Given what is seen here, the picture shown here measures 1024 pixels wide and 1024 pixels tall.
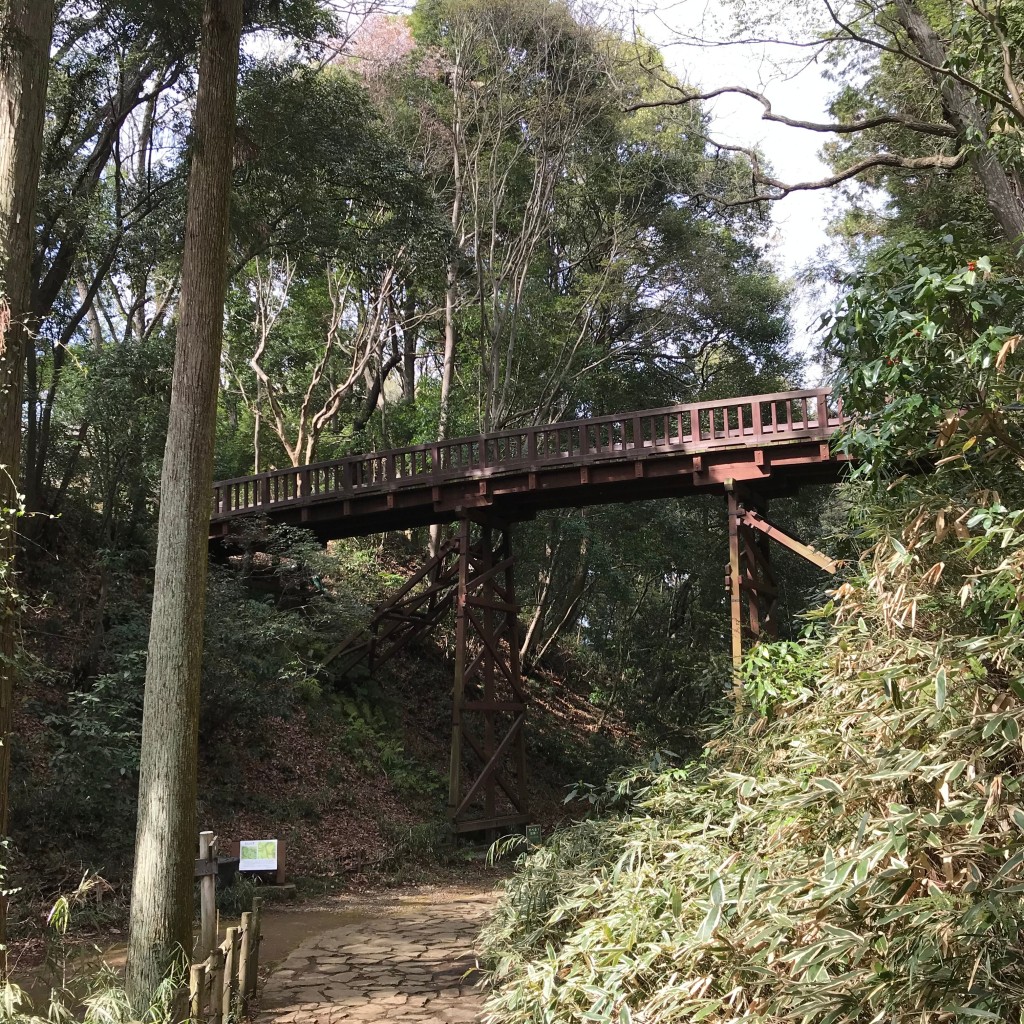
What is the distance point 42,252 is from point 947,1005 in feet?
40.7

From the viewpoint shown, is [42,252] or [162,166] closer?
[42,252]

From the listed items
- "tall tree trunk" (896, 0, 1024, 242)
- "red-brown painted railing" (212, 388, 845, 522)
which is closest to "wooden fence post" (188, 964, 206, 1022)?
"tall tree trunk" (896, 0, 1024, 242)

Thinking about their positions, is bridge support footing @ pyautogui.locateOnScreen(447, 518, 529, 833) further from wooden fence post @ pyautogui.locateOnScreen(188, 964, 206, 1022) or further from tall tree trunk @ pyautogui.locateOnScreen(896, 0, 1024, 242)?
tall tree trunk @ pyautogui.locateOnScreen(896, 0, 1024, 242)

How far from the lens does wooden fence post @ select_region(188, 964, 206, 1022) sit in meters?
4.47

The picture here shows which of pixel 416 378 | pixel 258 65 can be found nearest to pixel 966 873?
pixel 258 65

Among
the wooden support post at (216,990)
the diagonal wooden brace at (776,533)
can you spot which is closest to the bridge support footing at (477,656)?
the diagonal wooden brace at (776,533)

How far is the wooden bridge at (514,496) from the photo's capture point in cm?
1252

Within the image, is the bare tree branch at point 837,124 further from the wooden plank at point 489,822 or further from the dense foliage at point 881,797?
the wooden plank at point 489,822

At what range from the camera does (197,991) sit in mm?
4535

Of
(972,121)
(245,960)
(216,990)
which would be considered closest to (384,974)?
(245,960)

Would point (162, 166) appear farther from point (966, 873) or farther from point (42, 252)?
point (966, 873)

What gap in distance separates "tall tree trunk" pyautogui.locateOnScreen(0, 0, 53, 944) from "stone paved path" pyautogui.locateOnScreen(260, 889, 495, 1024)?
2.18 metres

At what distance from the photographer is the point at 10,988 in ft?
14.2

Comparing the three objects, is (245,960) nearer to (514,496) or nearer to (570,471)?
(570,471)
